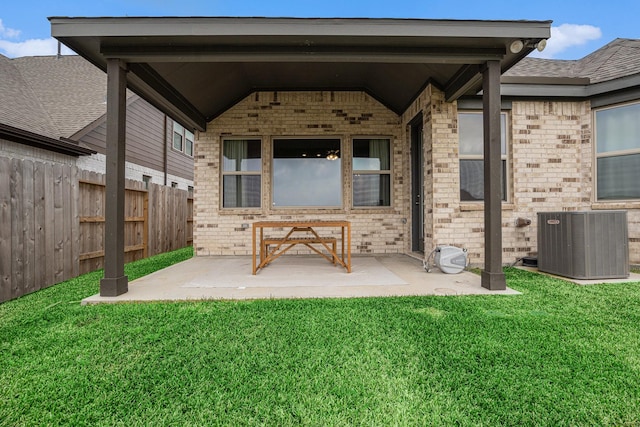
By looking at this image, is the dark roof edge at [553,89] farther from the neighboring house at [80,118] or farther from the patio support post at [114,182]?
the neighboring house at [80,118]

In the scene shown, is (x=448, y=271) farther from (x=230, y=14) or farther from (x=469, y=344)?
(x=230, y=14)

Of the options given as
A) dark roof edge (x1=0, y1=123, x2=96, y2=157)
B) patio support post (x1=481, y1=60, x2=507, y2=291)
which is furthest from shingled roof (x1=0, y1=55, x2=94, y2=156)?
patio support post (x1=481, y1=60, x2=507, y2=291)

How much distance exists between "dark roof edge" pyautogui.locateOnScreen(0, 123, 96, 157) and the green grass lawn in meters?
4.26

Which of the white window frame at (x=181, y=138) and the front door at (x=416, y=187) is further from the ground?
the white window frame at (x=181, y=138)

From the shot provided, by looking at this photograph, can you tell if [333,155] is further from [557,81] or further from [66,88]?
[66,88]

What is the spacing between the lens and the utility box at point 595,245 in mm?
3918

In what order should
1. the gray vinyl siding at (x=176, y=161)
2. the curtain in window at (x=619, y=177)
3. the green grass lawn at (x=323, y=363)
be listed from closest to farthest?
the green grass lawn at (x=323, y=363) < the curtain in window at (x=619, y=177) < the gray vinyl siding at (x=176, y=161)

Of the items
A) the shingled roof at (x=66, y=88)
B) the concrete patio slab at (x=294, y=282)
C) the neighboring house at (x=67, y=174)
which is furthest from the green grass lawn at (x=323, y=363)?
the shingled roof at (x=66, y=88)

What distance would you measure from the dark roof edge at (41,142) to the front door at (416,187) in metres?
7.33

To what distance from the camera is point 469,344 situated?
211cm

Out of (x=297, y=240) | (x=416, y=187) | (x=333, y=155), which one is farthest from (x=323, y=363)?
(x=333, y=155)

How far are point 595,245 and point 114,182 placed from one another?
5.98m

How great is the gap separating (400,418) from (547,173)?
5222 millimetres

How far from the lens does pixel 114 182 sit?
11.0ft
